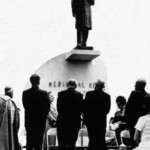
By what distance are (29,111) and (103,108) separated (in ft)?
3.96

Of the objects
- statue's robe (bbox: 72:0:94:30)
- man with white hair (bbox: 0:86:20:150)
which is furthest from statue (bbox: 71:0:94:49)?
man with white hair (bbox: 0:86:20:150)

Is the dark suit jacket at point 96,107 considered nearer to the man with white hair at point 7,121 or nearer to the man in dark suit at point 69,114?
the man in dark suit at point 69,114

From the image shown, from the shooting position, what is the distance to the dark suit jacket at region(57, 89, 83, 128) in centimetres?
758

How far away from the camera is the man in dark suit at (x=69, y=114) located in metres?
7.59

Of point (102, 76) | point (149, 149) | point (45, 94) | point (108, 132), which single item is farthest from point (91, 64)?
point (149, 149)

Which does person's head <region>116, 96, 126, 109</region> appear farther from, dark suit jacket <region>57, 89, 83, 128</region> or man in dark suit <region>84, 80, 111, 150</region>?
dark suit jacket <region>57, 89, 83, 128</region>

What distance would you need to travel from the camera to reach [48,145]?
8.87 m

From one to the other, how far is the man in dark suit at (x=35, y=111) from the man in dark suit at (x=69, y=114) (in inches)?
12.7

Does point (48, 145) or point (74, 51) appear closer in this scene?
point (48, 145)

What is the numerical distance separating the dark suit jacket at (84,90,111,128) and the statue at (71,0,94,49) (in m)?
2.73

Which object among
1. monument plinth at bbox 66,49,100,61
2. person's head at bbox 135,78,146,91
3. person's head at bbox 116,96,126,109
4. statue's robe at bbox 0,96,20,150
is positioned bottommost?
statue's robe at bbox 0,96,20,150

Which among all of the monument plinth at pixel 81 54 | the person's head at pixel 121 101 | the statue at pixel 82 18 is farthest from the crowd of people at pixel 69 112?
the statue at pixel 82 18

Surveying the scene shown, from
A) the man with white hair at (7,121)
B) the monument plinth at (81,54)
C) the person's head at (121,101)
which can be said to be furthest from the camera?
the monument plinth at (81,54)

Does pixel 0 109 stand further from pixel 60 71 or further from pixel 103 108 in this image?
pixel 60 71
